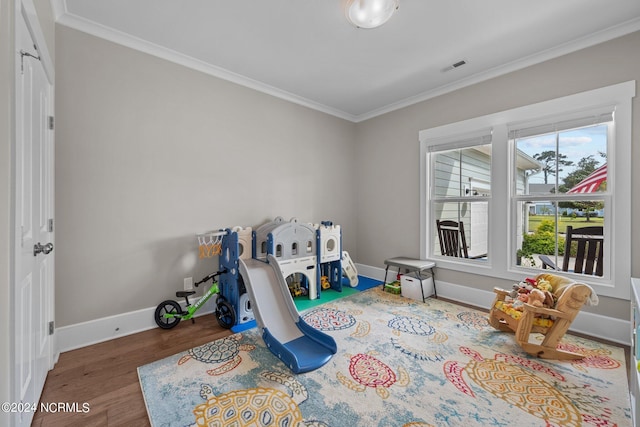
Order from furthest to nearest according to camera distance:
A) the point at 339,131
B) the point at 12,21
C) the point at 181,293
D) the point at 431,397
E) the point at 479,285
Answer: the point at 339,131
the point at 479,285
the point at 181,293
the point at 431,397
the point at 12,21

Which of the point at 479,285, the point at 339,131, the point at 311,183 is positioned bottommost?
the point at 479,285

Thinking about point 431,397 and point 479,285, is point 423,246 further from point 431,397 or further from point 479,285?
point 431,397

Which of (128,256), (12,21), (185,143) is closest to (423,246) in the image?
(185,143)

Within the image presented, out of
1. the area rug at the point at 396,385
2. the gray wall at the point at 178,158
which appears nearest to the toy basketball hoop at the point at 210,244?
the gray wall at the point at 178,158

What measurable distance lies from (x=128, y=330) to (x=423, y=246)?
3.37 m

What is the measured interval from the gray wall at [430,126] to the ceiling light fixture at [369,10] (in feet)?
5.72

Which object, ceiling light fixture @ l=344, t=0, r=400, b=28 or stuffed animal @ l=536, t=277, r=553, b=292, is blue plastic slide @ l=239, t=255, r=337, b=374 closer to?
stuffed animal @ l=536, t=277, r=553, b=292

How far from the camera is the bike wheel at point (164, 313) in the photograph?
8.26ft

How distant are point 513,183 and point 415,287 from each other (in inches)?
62.5

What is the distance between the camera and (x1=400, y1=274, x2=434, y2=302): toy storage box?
3.26m

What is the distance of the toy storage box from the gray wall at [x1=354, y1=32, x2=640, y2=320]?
0.22 meters

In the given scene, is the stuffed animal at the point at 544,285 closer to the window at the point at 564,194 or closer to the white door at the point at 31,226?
the window at the point at 564,194

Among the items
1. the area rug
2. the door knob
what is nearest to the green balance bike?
the area rug

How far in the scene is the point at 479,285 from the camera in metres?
3.12
